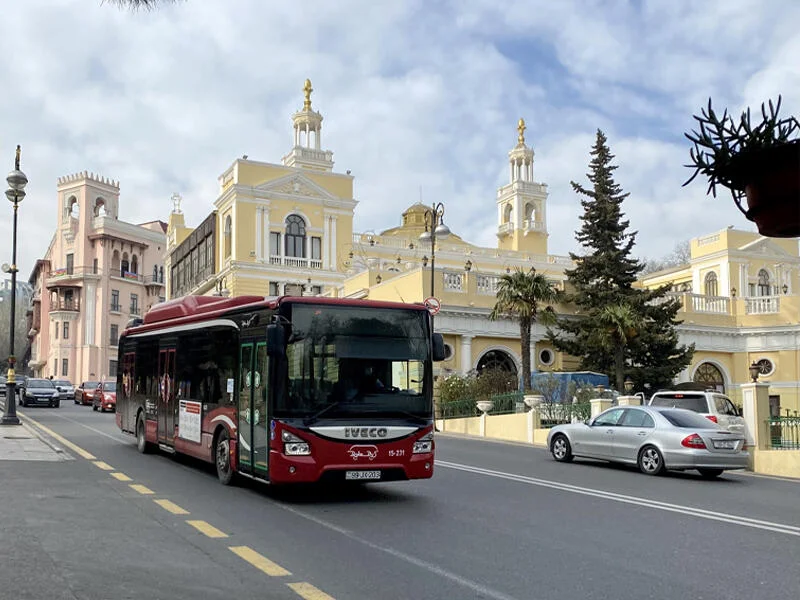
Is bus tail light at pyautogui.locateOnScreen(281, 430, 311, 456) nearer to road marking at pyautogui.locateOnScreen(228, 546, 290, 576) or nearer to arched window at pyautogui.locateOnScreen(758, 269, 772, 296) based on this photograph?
road marking at pyautogui.locateOnScreen(228, 546, 290, 576)

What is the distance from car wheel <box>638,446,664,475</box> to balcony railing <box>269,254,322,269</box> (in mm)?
40211

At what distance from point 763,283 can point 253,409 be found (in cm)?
5314

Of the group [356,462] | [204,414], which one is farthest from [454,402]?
[356,462]

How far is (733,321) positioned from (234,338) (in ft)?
123

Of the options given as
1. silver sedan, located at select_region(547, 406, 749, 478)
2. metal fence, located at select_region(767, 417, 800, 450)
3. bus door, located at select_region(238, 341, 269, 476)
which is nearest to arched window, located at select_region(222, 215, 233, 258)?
silver sedan, located at select_region(547, 406, 749, 478)

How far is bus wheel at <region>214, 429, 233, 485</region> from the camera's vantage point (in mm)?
12805

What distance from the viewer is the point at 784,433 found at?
19.5 metres

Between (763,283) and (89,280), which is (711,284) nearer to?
(763,283)

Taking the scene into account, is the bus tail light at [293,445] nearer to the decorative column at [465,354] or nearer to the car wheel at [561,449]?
the car wheel at [561,449]

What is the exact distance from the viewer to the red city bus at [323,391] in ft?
36.5

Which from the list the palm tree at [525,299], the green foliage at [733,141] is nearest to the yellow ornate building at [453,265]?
the palm tree at [525,299]

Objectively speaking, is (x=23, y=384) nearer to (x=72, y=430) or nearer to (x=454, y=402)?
(x=72, y=430)

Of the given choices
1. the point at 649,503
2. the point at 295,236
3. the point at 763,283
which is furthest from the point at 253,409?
the point at 763,283

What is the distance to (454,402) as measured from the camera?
31.9 metres
